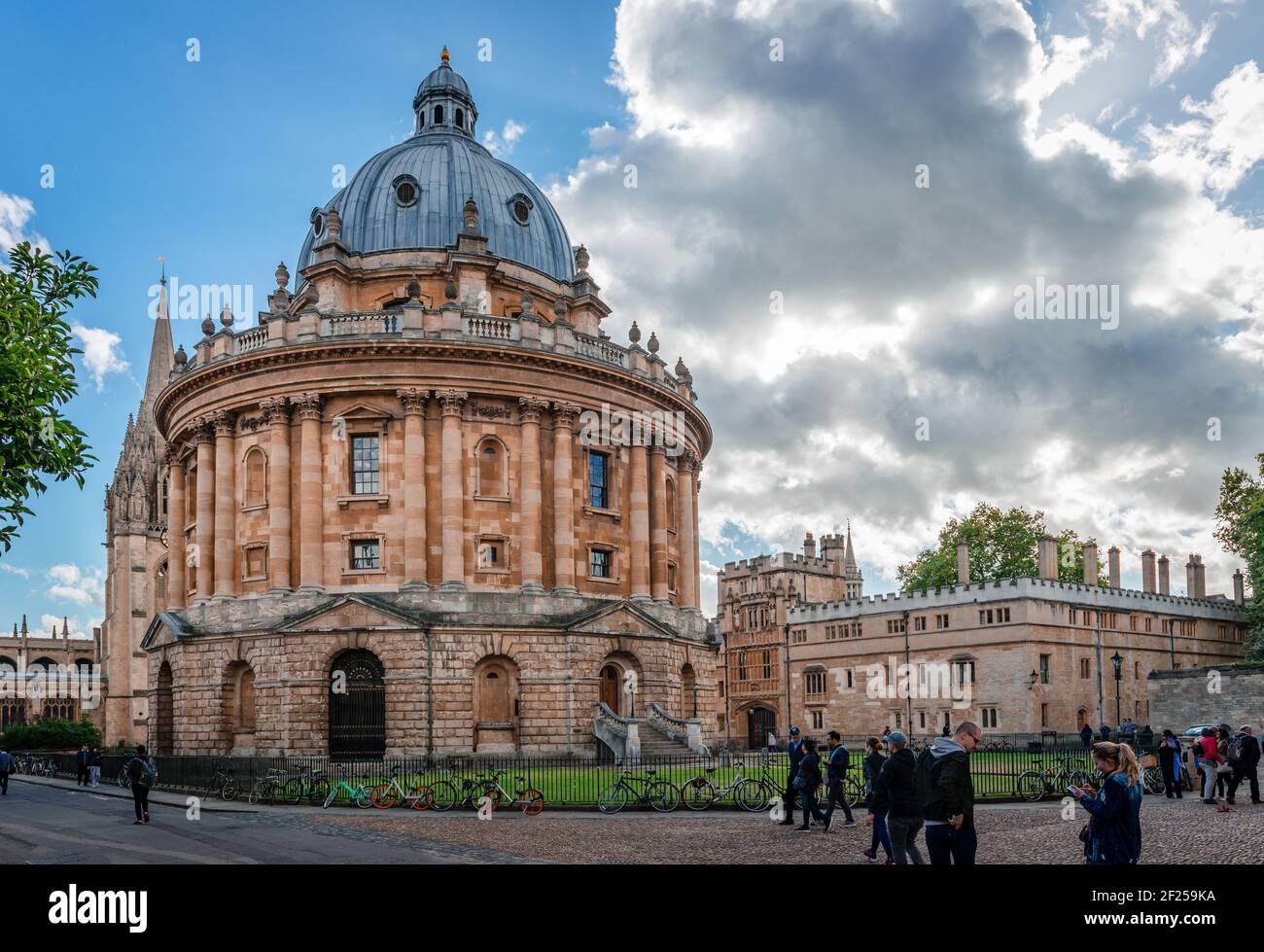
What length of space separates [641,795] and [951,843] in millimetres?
15879

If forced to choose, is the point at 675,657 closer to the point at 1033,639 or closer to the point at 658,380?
the point at 658,380

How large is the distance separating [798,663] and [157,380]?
57324 mm

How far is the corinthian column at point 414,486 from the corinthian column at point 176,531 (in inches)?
Result: 521

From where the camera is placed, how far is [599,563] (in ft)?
160

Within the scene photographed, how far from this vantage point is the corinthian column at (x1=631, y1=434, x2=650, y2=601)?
49.2 meters

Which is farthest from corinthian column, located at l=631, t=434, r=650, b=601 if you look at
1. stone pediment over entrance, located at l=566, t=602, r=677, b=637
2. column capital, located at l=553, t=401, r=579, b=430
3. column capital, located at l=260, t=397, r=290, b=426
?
column capital, located at l=260, t=397, r=290, b=426

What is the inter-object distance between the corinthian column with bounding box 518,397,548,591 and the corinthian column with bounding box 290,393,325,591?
7.71m

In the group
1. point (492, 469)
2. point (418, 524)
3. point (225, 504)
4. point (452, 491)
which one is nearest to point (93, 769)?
point (225, 504)

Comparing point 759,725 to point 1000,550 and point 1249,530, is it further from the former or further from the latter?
point 1249,530

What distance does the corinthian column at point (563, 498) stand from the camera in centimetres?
4647
